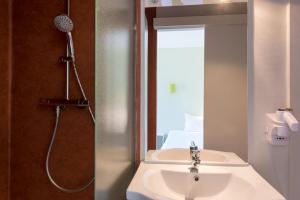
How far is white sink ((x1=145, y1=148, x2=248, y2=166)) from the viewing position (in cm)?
114

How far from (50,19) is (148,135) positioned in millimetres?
923

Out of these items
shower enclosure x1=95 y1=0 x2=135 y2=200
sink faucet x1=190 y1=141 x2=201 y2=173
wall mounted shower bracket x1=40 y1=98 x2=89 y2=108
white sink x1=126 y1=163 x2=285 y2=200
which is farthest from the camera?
wall mounted shower bracket x1=40 y1=98 x2=89 y2=108

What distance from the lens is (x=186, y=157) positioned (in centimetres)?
120

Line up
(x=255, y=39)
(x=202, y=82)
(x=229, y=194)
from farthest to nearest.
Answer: (x=202, y=82), (x=255, y=39), (x=229, y=194)

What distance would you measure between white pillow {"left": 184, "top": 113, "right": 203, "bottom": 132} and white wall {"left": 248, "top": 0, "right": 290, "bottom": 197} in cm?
27

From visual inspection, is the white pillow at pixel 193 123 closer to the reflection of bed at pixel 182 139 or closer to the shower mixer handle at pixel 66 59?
the reflection of bed at pixel 182 139

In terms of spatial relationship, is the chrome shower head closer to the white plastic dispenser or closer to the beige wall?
the beige wall

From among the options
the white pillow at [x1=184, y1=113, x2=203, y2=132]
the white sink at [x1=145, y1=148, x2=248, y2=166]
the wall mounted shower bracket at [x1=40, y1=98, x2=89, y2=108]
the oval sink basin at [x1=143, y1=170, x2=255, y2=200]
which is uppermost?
the wall mounted shower bracket at [x1=40, y1=98, x2=89, y2=108]

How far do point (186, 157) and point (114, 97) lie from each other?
572mm

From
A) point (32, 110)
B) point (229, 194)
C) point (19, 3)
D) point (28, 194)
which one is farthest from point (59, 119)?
point (229, 194)

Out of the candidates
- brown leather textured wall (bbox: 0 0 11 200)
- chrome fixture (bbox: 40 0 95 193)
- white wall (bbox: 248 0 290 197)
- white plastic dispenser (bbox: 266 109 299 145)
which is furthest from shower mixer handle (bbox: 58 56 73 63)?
white plastic dispenser (bbox: 266 109 299 145)

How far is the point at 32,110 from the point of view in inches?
53.3

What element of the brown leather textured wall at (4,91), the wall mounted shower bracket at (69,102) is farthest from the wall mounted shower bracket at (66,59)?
the brown leather textured wall at (4,91)

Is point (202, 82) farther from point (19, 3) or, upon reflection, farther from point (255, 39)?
point (19, 3)
